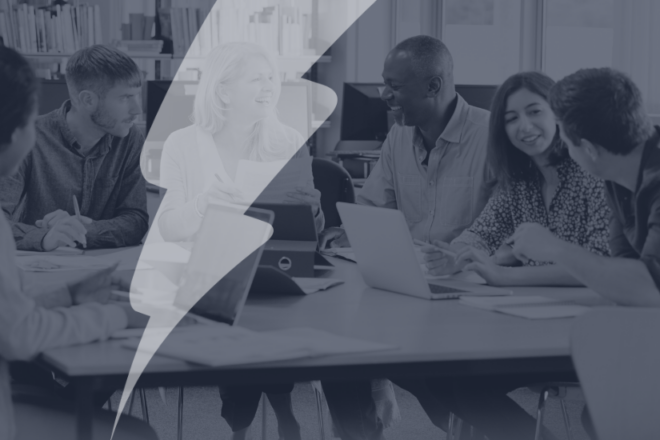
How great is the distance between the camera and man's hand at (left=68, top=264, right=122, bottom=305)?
136 centimetres

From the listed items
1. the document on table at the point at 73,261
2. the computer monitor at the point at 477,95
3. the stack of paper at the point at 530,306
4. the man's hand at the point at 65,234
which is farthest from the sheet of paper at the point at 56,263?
the computer monitor at the point at 477,95

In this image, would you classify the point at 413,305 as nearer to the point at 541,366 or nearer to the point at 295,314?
the point at 295,314

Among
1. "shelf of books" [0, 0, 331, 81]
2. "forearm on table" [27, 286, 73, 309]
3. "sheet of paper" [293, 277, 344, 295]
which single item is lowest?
"sheet of paper" [293, 277, 344, 295]

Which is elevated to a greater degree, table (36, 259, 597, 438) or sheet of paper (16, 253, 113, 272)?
table (36, 259, 597, 438)

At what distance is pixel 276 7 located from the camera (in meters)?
5.07

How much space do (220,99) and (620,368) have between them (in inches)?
65.0

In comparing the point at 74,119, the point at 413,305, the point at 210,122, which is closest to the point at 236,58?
the point at 210,122

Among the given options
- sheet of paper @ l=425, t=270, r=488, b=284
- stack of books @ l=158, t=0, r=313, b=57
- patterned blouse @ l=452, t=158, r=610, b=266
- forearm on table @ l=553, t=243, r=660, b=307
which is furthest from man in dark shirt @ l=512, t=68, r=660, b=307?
stack of books @ l=158, t=0, r=313, b=57

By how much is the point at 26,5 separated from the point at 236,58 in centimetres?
274

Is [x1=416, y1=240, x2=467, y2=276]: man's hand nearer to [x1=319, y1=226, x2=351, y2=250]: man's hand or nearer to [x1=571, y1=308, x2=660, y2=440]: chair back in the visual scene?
[x1=319, y1=226, x2=351, y2=250]: man's hand

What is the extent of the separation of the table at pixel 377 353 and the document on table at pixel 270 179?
1.48 feet

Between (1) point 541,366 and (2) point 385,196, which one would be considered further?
(2) point 385,196

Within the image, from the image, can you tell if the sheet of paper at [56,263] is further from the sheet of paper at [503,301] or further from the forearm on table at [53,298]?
the sheet of paper at [503,301]

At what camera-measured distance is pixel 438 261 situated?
1.86m
